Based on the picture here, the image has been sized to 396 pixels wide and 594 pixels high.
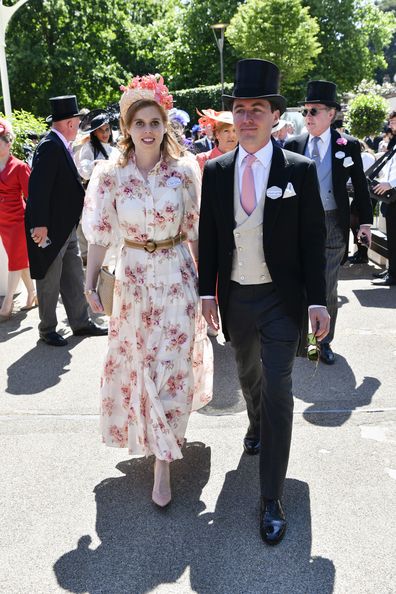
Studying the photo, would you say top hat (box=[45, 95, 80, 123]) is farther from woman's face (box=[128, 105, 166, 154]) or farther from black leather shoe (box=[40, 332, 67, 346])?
woman's face (box=[128, 105, 166, 154])

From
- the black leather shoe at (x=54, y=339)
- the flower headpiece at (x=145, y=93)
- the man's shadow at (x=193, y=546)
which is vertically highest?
the flower headpiece at (x=145, y=93)

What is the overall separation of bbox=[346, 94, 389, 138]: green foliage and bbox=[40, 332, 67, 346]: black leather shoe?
8045 millimetres

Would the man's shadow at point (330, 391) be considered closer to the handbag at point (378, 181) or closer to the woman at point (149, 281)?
the woman at point (149, 281)

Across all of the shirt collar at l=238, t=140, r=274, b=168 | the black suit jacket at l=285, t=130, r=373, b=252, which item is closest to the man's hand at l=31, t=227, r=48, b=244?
the black suit jacket at l=285, t=130, r=373, b=252

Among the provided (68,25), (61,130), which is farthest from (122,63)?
(61,130)

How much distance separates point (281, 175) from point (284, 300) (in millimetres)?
593

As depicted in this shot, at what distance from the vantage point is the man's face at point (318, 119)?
5.30m

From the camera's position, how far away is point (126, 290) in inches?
147

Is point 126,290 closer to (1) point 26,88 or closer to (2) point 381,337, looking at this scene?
(2) point 381,337

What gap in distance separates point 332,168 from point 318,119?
404mm

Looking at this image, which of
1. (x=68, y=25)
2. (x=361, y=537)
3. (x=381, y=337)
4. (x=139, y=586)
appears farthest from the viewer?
(x=68, y=25)

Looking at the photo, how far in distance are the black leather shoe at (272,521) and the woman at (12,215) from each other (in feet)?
15.3

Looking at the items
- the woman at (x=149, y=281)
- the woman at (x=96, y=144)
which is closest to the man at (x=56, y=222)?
the woman at (x=96, y=144)

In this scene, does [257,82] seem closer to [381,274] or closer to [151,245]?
[151,245]
